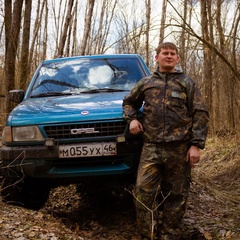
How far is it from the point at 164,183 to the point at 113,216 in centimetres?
128

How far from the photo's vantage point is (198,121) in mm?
3227

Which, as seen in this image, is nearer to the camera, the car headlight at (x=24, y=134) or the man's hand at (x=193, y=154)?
the man's hand at (x=193, y=154)

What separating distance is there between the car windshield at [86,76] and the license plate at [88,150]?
1.13m

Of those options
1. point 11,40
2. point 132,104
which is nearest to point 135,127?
point 132,104

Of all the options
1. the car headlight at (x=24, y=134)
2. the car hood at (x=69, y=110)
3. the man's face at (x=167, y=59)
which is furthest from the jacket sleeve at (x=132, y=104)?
the car headlight at (x=24, y=134)

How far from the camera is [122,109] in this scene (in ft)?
11.6

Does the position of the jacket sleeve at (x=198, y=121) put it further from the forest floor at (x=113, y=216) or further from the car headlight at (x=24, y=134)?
the car headlight at (x=24, y=134)

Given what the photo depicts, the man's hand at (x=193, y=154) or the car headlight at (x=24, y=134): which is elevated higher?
the car headlight at (x=24, y=134)

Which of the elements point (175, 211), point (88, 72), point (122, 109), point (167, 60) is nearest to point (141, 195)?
point (175, 211)

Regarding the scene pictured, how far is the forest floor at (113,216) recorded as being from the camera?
330 centimetres

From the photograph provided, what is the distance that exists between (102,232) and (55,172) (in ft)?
3.19

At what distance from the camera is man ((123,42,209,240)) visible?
3221 mm

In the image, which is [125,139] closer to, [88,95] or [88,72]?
[88,95]

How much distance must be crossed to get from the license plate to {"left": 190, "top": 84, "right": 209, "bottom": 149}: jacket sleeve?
0.78m
